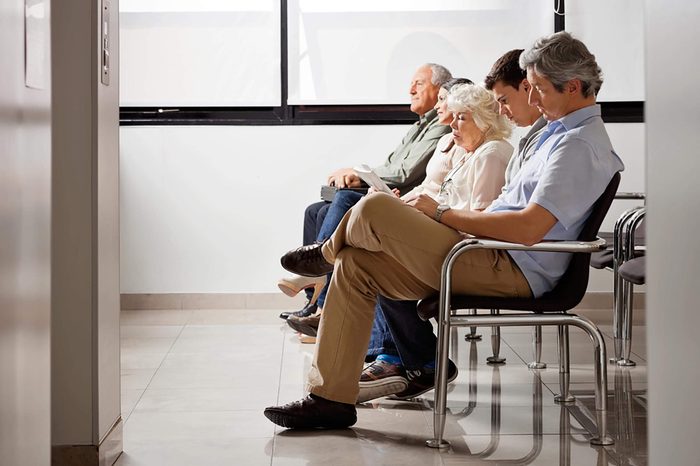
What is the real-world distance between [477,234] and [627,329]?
1406mm

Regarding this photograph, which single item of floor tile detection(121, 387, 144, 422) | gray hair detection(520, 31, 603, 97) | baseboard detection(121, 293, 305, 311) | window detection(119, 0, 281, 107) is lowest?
floor tile detection(121, 387, 144, 422)

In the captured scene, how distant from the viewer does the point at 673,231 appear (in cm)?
133

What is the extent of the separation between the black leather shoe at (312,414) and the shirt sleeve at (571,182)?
830 millimetres

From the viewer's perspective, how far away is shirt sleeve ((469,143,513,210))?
3367 millimetres

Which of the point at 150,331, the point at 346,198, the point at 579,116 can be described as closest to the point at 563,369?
the point at 579,116

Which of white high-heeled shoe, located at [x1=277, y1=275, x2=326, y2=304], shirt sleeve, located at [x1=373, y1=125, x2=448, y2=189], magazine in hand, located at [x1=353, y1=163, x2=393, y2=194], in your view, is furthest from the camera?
white high-heeled shoe, located at [x1=277, y1=275, x2=326, y2=304]

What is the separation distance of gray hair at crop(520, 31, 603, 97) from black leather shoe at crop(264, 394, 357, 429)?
1143mm

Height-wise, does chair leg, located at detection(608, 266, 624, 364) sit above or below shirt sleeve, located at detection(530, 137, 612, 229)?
below

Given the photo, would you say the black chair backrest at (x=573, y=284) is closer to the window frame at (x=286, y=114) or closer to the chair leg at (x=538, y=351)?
the chair leg at (x=538, y=351)

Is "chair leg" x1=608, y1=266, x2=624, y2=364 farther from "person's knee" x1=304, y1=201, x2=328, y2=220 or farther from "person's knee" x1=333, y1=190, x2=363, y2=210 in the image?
"person's knee" x1=304, y1=201, x2=328, y2=220

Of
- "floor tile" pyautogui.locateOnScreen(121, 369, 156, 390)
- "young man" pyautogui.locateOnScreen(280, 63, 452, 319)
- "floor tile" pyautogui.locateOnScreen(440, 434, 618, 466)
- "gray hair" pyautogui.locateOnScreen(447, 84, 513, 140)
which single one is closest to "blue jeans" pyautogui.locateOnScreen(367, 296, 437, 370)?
"floor tile" pyautogui.locateOnScreen(440, 434, 618, 466)

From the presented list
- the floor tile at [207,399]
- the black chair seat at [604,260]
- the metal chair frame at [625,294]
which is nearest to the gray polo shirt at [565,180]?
the metal chair frame at [625,294]

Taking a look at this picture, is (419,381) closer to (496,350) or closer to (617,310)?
(496,350)

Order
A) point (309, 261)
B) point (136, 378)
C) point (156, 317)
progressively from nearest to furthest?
point (309, 261), point (136, 378), point (156, 317)
